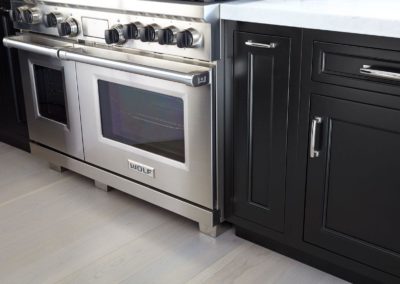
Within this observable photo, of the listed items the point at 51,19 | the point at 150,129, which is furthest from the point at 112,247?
the point at 51,19

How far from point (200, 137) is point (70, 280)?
65 cm

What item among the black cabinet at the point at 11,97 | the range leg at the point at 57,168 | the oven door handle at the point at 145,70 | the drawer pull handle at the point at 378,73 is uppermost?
the drawer pull handle at the point at 378,73

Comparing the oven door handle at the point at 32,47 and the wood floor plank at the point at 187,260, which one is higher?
the oven door handle at the point at 32,47

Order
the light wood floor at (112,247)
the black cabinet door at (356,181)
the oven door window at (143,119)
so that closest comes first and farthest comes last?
the black cabinet door at (356,181) → the light wood floor at (112,247) → the oven door window at (143,119)

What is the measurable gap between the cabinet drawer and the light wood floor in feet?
2.22

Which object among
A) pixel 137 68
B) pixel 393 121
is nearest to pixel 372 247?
pixel 393 121

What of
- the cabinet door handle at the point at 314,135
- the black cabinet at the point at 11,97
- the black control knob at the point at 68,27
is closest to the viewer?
the cabinet door handle at the point at 314,135

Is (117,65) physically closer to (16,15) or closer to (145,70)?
(145,70)

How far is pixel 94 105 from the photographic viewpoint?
7.14 feet

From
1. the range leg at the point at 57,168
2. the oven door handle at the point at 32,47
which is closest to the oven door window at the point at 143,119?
the oven door handle at the point at 32,47

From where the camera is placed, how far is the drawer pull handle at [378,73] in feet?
4.53

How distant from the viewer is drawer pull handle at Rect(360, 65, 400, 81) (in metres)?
1.38

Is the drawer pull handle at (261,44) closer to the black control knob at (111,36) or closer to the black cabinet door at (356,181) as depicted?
the black cabinet door at (356,181)

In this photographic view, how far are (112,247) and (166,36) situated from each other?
0.79 meters
